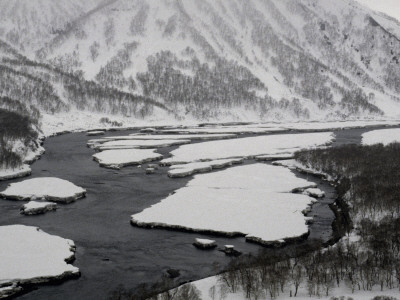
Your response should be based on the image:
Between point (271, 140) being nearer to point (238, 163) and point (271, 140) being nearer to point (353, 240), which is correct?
point (238, 163)

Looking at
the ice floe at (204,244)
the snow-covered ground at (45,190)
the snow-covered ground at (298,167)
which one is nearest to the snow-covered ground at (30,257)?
the ice floe at (204,244)

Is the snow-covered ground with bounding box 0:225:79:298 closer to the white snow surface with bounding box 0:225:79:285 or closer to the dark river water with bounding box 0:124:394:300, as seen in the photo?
the white snow surface with bounding box 0:225:79:285

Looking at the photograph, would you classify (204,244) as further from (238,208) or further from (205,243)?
(238,208)

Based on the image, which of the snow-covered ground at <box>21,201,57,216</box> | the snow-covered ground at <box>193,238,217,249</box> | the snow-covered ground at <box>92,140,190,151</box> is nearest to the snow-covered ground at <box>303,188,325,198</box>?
the snow-covered ground at <box>193,238,217,249</box>

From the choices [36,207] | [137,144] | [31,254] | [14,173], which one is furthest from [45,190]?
[137,144]

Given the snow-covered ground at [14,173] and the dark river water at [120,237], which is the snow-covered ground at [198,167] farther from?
the snow-covered ground at [14,173]

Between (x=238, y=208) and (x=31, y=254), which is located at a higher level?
(x=238, y=208)
